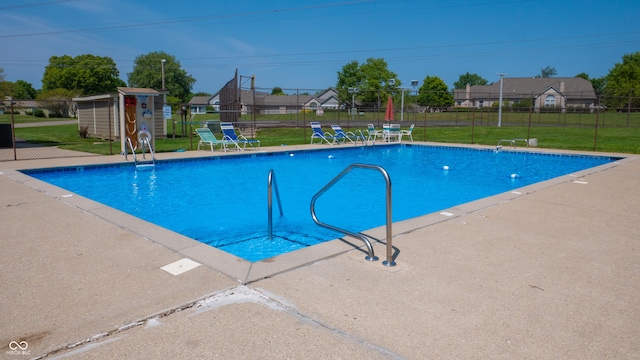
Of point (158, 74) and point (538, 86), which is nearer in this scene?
point (538, 86)

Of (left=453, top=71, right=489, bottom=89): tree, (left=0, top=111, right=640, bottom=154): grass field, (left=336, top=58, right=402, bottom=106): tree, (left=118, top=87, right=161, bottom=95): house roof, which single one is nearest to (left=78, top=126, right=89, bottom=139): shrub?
(left=0, top=111, right=640, bottom=154): grass field

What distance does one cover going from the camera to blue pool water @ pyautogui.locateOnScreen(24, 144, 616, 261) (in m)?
Answer: 6.38

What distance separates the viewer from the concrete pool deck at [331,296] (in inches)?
97.7

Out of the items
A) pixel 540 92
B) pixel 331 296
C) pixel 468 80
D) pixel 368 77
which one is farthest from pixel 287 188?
pixel 468 80

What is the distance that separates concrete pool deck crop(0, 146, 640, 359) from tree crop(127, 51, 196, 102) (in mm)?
85178

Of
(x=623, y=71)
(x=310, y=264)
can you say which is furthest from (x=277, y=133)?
(x=623, y=71)

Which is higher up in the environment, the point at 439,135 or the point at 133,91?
the point at 133,91

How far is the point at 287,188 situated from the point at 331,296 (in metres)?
6.42

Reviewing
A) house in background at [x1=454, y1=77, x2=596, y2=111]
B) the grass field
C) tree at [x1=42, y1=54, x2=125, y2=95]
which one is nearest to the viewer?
the grass field

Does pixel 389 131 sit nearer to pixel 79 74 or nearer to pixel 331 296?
pixel 331 296

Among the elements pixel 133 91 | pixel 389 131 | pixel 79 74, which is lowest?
pixel 389 131

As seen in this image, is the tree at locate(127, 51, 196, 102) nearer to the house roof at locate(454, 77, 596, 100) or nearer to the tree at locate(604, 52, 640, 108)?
the house roof at locate(454, 77, 596, 100)

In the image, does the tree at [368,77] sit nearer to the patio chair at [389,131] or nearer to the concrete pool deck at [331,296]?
the patio chair at [389,131]
